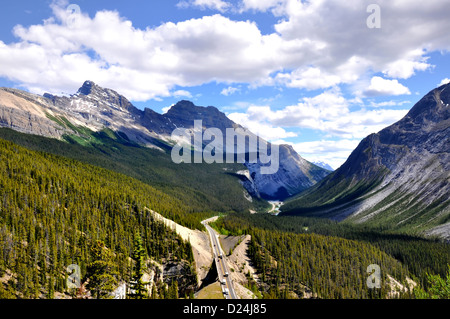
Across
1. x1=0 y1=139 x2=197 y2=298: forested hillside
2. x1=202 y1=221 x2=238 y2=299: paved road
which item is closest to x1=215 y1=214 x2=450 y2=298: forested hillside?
x1=202 y1=221 x2=238 y2=299: paved road

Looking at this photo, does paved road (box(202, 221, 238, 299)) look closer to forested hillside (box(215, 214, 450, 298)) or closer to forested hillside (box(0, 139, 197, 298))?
forested hillside (box(0, 139, 197, 298))

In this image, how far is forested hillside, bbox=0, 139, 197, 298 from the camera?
255 feet

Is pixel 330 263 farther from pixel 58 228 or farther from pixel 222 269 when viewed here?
pixel 58 228

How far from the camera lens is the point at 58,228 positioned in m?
99.4

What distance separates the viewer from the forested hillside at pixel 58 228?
77688 mm

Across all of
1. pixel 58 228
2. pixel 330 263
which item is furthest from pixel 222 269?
pixel 330 263

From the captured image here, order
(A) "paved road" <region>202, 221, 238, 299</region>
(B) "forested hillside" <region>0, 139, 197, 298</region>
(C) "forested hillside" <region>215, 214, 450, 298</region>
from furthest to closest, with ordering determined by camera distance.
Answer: (C) "forested hillside" <region>215, 214, 450, 298</region>
(A) "paved road" <region>202, 221, 238, 299</region>
(B) "forested hillside" <region>0, 139, 197, 298</region>

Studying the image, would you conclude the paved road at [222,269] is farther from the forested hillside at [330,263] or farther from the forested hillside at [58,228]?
the forested hillside at [330,263]

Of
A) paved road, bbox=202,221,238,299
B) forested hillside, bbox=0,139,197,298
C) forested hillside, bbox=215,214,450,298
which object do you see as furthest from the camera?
forested hillside, bbox=215,214,450,298

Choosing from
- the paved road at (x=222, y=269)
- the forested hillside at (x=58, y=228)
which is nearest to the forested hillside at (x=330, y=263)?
the paved road at (x=222, y=269)
